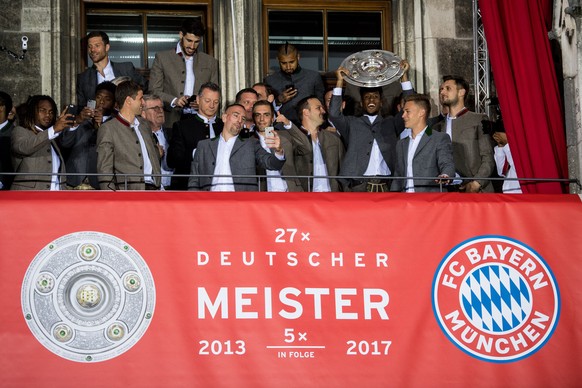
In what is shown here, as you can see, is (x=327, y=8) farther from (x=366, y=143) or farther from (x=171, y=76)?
(x=366, y=143)

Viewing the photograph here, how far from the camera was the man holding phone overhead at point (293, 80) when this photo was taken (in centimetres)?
1306

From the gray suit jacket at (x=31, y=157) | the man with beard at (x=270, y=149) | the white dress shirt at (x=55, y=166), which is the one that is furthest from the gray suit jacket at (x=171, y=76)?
the gray suit jacket at (x=31, y=157)

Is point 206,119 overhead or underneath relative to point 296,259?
overhead

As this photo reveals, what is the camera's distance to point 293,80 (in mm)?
13234

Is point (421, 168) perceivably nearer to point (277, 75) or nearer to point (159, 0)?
point (277, 75)

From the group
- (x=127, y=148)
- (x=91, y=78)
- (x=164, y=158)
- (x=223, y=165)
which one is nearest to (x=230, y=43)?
(x=91, y=78)

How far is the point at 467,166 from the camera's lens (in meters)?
12.4

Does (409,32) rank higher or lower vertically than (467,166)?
higher

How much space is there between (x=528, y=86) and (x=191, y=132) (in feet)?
10.7

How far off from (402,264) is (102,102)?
3.47 metres

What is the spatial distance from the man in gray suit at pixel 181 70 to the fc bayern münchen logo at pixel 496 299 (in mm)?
3557

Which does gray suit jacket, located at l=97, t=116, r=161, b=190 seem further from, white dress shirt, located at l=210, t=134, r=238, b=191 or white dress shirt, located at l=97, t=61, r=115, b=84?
white dress shirt, located at l=97, t=61, r=115, b=84

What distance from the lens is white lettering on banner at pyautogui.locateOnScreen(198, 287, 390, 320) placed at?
10.8 meters

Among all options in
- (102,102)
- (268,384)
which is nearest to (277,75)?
(102,102)
